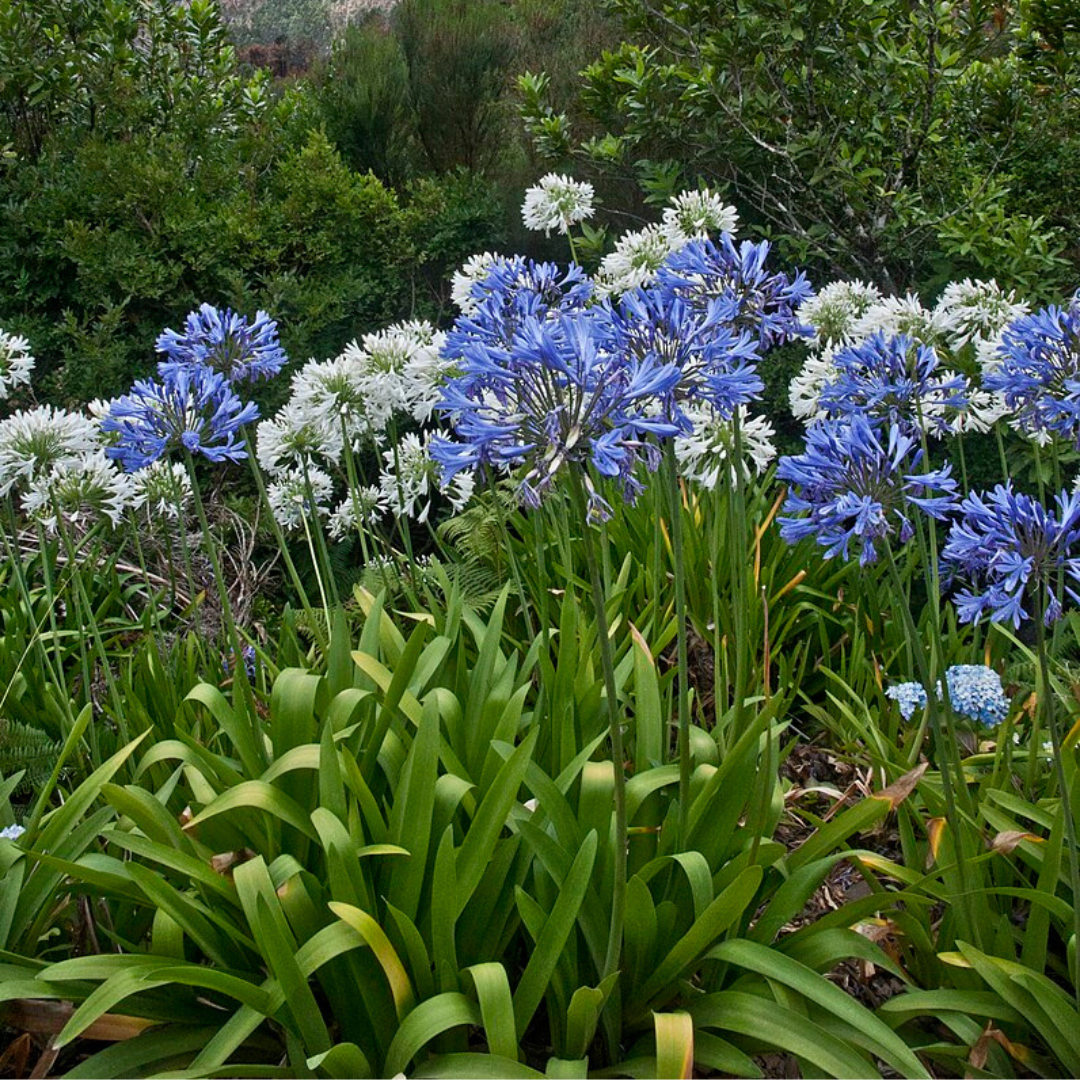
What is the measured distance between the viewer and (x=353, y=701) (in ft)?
7.89

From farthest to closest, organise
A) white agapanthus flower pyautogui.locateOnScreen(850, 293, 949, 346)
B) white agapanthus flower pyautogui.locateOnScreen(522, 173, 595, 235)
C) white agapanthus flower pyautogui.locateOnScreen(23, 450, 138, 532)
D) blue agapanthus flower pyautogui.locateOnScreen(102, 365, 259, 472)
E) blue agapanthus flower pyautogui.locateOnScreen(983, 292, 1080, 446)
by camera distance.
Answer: white agapanthus flower pyautogui.locateOnScreen(522, 173, 595, 235), white agapanthus flower pyautogui.locateOnScreen(850, 293, 949, 346), white agapanthus flower pyautogui.locateOnScreen(23, 450, 138, 532), blue agapanthus flower pyautogui.locateOnScreen(102, 365, 259, 472), blue agapanthus flower pyautogui.locateOnScreen(983, 292, 1080, 446)

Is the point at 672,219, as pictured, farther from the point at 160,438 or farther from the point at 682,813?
the point at 682,813

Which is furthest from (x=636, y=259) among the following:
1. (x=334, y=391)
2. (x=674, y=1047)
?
(x=674, y=1047)

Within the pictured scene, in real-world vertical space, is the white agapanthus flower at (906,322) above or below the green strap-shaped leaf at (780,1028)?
above

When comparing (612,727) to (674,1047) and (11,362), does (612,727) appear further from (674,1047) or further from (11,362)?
(11,362)

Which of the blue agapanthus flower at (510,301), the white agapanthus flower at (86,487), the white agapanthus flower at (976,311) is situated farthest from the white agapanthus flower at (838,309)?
the white agapanthus flower at (86,487)

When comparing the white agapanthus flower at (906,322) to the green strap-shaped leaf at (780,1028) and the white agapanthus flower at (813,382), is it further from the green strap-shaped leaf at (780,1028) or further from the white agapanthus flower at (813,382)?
the green strap-shaped leaf at (780,1028)

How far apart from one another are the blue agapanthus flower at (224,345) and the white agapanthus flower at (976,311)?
1.94 meters

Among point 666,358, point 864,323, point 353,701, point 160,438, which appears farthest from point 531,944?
point 864,323

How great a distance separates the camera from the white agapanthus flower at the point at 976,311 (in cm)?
A: 320

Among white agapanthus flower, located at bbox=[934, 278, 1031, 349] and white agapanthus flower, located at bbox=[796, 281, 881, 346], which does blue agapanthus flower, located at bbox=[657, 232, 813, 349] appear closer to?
white agapanthus flower, located at bbox=[934, 278, 1031, 349]

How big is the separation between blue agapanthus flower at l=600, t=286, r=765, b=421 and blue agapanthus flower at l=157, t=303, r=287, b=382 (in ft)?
3.98

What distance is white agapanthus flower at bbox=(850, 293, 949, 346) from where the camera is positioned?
307 cm

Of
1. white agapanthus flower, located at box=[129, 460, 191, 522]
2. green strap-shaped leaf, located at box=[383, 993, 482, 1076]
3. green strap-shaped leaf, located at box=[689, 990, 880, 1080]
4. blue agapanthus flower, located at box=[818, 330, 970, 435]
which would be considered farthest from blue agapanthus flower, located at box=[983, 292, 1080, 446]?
white agapanthus flower, located at box=[129, 460, 191, 522]
